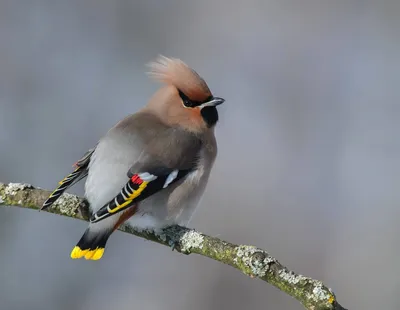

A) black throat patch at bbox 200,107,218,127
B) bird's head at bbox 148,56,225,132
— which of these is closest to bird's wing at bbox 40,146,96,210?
bird's head at bbox 148,56,225,132

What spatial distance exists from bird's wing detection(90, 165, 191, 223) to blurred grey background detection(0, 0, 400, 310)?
6.29ft

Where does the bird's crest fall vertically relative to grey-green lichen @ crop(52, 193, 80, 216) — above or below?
above

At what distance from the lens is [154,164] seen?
2990 millimetres

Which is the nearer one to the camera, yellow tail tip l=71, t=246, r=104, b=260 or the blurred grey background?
yellow tail tip l=71, t=246, r=104, b=260

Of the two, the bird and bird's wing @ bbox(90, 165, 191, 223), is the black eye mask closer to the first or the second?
the bird

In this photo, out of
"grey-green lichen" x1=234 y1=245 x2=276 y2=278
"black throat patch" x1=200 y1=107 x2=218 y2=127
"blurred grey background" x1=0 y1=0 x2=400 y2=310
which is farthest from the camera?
"blurred grey background" x1=0 y1=0 x2=400 y2=310

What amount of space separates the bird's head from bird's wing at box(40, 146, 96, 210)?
1.35ft

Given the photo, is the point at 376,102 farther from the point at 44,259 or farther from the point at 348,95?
the point at 44,259

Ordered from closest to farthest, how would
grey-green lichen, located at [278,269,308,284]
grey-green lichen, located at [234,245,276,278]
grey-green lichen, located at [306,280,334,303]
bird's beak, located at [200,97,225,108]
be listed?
grey-green lichen, located at [306,280,334,303] < grey-green lichen, located at [278,269,308,284] < grey-green lichen, located at [234,245,276,278] < bird's beak, located at [200,97,225,108]

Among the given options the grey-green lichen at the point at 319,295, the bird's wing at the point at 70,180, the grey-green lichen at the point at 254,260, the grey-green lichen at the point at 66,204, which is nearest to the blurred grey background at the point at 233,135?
the bird's wing at the point at 70,180

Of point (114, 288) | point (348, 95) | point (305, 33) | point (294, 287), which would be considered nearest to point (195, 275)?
point (114, 288)

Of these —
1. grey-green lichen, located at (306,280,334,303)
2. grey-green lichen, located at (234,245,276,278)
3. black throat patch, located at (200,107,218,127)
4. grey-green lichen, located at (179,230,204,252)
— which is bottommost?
grey-green lichen, located at (179,230,204,252)

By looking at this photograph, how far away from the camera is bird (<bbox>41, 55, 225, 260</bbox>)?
9.38ft

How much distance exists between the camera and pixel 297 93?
589 centimetres
